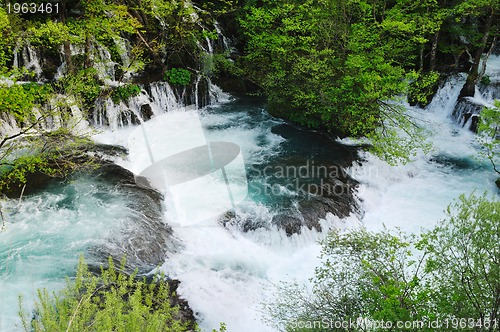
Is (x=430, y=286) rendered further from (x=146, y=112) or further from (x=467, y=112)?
(x=467, y=112)

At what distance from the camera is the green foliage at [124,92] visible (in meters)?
16.7

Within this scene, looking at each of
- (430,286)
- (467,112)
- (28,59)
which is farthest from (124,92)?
(467,112)

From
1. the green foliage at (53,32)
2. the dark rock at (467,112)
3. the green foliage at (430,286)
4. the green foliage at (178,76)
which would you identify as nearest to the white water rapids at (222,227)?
the dark rock at (467,112)

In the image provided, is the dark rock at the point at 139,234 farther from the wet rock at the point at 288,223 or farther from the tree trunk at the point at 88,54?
the tree trunk at the point at 88,54

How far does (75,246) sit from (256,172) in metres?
7.04

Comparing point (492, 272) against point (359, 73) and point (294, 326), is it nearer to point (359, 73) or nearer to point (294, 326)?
point (294, 326)

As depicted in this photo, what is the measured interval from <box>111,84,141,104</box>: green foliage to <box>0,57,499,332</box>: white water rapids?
55.6 inches

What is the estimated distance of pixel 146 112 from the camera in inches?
696

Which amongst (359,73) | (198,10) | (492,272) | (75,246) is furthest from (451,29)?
(75,246)

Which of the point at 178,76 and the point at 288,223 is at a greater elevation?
the point at 178,76

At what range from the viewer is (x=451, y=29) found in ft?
63.4

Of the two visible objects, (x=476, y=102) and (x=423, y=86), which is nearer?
(x=423, y=86)

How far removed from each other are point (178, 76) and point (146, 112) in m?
2.76

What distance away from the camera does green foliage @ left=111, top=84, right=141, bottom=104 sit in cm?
1670
